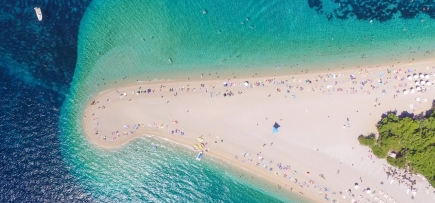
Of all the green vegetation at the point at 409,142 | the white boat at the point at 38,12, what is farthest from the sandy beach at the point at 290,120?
the white boat at the point at 38,12

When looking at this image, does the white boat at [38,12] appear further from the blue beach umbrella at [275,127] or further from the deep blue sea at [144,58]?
the blue beach umbrella at [275,127]

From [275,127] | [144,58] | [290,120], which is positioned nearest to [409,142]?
[290,120]

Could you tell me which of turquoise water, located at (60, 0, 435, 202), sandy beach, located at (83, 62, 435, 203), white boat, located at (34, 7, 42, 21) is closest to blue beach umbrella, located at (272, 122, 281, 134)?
sandy beach, located at (83, 62, 435, 203)

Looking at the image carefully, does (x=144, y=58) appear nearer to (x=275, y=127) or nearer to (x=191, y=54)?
(x=191, y=54)

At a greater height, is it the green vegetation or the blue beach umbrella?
the green vegetation

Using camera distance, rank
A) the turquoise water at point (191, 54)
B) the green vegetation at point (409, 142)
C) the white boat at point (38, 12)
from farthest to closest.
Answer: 1. the white boat at point (38, 12)
2. the turquoise water at point (191, 54)
3. the green vegetation at point (409, 142)

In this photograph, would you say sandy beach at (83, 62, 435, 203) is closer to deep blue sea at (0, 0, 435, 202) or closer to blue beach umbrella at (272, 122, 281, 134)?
blue beach umbrella at (272, 122, 281, 134)
